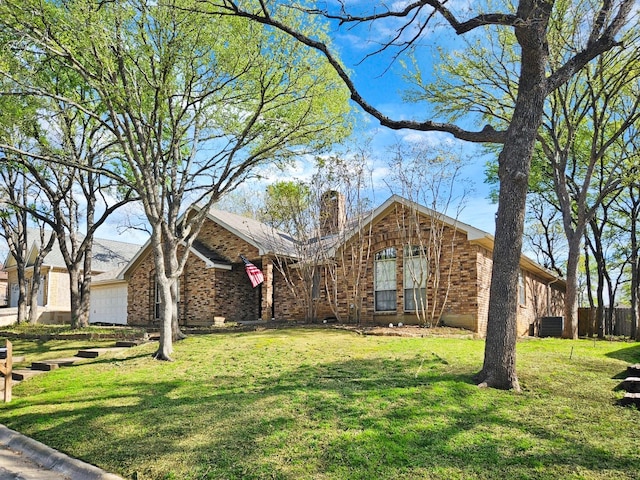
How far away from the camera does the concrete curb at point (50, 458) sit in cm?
530

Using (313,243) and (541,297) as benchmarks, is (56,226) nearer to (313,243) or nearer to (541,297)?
(313,243)

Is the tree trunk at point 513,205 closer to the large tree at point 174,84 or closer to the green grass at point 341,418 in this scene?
the green grass at point 341,418

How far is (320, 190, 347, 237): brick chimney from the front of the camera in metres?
17.0

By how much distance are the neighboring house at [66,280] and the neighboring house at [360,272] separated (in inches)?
192

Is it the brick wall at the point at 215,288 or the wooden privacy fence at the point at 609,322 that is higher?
the brick wall at the point at 215,288

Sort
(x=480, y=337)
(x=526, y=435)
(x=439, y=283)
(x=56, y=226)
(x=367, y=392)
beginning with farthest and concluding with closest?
(x=56, y=226) < (x=439, y=283) < (x=480, y=337) < (x=367, y=392) < (x=526, y=435)

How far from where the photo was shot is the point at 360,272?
16656 millimetres

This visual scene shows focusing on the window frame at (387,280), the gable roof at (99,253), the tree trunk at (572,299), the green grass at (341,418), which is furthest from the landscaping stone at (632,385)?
the gable roof at (99,253)

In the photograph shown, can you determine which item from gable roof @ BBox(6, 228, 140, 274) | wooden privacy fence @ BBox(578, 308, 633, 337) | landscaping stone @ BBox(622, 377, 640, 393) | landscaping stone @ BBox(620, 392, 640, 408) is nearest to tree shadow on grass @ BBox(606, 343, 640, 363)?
landscaping stone @ BBox(622, 377, 640, 393)

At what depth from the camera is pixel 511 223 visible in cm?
725

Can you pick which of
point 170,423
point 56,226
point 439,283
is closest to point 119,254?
point 56,226

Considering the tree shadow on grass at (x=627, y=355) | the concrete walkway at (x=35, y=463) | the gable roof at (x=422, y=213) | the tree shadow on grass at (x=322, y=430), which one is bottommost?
the concrete walkway at (x=35, y=463)

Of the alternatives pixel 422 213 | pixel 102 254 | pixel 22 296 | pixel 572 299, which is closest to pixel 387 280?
pixel 422 213

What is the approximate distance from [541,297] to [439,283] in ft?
33.8
